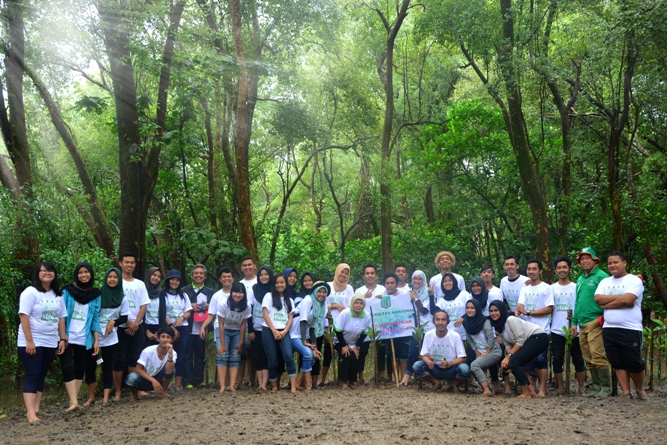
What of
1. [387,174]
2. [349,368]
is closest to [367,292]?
[349,368]

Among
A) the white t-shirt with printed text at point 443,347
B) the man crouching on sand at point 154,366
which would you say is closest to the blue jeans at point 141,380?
the man crouching on sand at point 154,366

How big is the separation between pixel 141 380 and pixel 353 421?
3.02m

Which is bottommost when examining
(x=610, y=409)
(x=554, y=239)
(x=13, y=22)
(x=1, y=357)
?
(x=610, y=409)

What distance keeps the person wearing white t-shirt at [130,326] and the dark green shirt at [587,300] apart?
17.8 feet

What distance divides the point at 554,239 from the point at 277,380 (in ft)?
35.6

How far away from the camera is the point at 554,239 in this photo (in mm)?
16281

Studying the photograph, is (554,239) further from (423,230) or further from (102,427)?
(102,427)

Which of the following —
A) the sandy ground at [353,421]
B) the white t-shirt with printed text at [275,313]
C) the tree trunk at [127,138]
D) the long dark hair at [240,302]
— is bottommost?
the sandy ground at [353,421]

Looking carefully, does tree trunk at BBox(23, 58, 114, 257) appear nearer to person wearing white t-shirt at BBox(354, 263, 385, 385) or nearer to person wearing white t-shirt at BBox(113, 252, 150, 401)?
person wearing white t-shirt at BBox(113, 252, 150, 401)

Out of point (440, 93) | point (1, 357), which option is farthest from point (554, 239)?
point (1, 357)

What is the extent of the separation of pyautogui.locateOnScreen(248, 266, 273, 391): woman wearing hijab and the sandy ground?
0.56 meters

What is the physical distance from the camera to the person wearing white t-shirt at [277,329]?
7.78m

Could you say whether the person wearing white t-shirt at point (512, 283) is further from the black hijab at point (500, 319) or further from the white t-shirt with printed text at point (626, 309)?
the white t-shirt with printed text at point (626, 309)

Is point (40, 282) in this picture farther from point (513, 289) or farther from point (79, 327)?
point (513, 289)
